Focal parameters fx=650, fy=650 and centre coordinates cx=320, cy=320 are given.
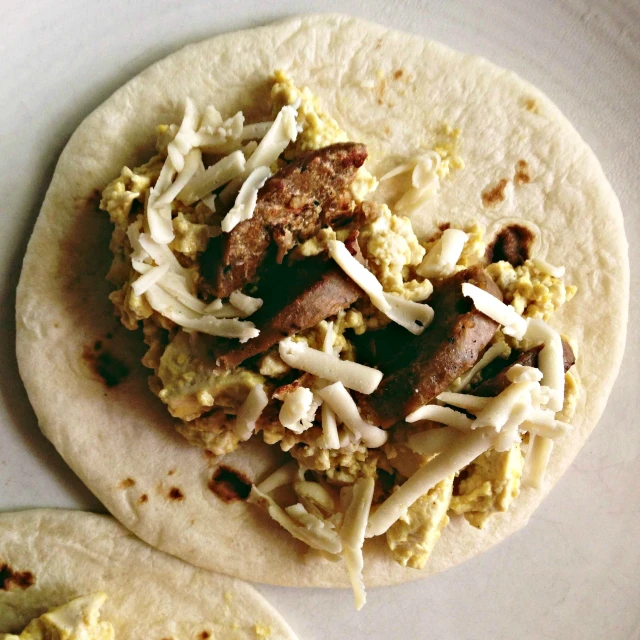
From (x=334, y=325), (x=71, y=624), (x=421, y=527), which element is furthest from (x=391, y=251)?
(x=71, y=624)

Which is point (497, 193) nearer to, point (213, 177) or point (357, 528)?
point (213, 177)

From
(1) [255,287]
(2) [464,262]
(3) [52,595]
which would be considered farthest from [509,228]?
(3) [52,595]

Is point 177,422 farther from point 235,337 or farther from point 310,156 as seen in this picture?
point 310,156

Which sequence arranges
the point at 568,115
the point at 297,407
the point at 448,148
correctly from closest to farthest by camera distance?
the point at 297,407 → the point at 448,148 → the point at 568,115

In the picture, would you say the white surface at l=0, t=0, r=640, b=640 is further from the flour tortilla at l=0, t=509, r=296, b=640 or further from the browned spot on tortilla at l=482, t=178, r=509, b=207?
the browned spot on tortilla at l=482, t=178, r=509, b=207

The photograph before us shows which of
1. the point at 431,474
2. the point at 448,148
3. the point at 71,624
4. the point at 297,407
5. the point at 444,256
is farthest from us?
the point at 448,148

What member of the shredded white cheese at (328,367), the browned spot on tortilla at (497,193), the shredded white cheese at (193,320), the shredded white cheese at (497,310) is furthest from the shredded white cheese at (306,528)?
the browned spot on tortilla at (497,193)

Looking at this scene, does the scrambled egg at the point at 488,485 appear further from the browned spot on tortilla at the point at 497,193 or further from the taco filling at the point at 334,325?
the browned spot on tortilla at the point at 497,193
